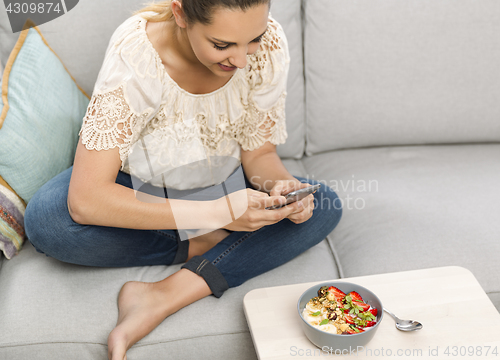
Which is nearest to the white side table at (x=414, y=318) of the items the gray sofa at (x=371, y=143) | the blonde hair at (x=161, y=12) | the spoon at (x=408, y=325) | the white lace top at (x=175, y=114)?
the spoon at (x=408, y=325)

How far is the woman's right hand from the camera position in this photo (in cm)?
96

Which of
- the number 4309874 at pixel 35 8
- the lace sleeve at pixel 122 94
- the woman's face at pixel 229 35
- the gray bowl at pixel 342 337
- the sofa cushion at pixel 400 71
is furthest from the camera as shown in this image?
the sofa cushion at pixel 400 71

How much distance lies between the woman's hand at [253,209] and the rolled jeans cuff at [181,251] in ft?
0.57

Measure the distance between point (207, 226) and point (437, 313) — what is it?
20.6 inches

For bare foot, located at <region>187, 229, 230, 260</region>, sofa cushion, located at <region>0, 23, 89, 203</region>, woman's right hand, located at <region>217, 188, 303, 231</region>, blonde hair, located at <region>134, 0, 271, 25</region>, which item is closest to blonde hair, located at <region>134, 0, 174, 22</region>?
blonde hair, located at <region>134, 0, 271, 25</region>

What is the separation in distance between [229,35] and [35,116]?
60 centimetres

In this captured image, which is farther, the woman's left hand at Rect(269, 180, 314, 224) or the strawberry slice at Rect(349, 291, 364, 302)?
the woman's left hand at Rect(269, 180, 314, 224)

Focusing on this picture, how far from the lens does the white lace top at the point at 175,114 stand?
0.93 m

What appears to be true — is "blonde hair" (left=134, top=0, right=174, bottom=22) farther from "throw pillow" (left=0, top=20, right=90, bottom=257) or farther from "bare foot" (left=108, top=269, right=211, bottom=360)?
"bare foot" (left=108, top=269, right=211, bottom=360)

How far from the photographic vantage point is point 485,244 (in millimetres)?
1096

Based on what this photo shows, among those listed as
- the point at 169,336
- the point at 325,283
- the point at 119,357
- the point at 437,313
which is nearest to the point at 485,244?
the point at 437,313

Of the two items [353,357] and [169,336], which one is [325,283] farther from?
[169,336]

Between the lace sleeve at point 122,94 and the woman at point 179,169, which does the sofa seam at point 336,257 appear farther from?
the lace sleeve at point 122,94

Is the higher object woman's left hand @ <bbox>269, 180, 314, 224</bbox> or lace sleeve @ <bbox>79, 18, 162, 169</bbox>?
lace sleeve @ <bbox>79, 18, 162, 169</bbox>
